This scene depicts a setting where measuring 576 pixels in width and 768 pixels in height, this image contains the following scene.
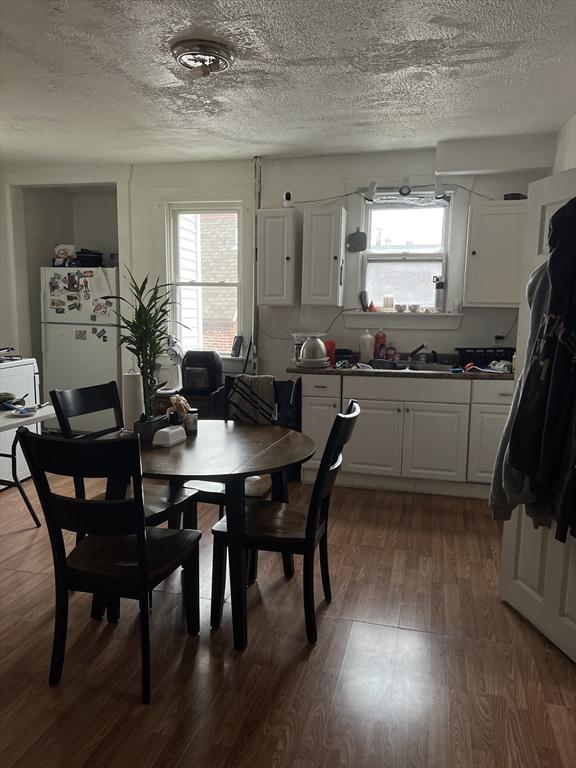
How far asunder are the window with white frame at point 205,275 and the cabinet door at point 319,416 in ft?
4.18

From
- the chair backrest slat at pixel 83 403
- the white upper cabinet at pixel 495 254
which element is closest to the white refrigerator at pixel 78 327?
the chair backrest slat at pixel 83 403

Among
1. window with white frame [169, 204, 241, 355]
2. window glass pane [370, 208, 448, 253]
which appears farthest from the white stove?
window glass pane [370, 208, 448, 253]

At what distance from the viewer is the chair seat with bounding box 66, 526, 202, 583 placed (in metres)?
1.92

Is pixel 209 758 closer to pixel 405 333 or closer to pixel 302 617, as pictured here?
pixel 302 617

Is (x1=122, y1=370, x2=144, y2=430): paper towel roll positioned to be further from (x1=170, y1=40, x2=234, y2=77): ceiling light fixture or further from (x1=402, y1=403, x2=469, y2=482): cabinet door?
(x1=402, y1=403, x2=469, y2=482): cabinet door

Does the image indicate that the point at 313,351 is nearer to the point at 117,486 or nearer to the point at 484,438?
the point at 484,438

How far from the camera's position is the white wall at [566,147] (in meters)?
3.46

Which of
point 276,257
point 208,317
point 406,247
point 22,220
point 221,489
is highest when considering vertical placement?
point 22,220

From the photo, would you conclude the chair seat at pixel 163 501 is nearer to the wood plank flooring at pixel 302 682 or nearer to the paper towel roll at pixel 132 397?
the paper towel roll at pixel 132 397

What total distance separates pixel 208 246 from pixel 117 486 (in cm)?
338

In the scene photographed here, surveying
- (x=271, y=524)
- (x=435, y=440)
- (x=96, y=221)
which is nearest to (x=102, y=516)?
(x=271, y=524)

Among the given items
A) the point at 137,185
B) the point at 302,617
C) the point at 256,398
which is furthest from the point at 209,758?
the point at 137,185

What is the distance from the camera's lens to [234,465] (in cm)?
214

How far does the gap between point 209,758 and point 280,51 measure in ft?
9.33
